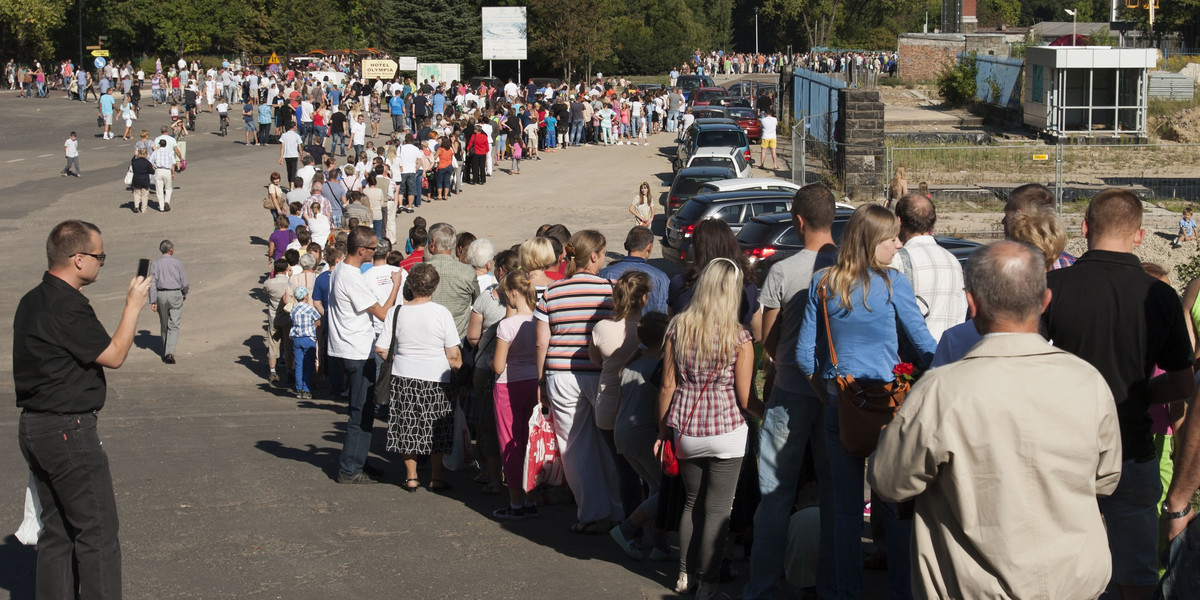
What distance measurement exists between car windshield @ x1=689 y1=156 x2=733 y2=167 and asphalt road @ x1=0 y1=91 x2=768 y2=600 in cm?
327

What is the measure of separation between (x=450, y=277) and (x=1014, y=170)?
2220cm

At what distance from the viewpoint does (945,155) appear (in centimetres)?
2744

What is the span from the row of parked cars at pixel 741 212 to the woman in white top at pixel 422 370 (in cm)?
455

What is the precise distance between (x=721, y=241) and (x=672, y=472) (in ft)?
4.80

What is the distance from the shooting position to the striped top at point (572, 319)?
6918mm

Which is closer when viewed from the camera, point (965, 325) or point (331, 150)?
point (965, 325)

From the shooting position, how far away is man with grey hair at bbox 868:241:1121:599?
3330 millimetres

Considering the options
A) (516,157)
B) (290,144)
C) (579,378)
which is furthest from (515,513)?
(516,157)

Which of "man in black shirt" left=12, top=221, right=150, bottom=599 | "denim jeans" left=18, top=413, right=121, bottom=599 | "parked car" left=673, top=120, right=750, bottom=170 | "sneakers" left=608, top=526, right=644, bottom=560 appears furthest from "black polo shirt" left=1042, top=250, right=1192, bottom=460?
"parked car" left=673, top=120, right=750, bottom=170

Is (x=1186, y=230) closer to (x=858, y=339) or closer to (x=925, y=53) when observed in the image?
(x=858, y=339)

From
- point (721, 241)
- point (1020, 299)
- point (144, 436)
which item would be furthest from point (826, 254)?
point (144, 436)

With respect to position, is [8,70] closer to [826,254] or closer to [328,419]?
[328,419]

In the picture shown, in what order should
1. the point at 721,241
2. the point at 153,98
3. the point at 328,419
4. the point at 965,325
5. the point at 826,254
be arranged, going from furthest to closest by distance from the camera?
the point at 153,98 → the point at 328,419 → the point at 721,241 → the point at 826,254 → the point at 965,325

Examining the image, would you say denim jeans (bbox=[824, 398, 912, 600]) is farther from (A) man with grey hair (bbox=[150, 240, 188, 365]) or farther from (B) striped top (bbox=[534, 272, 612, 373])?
(A) man with grey hair (bbox=[150, 240, 188, 365])
